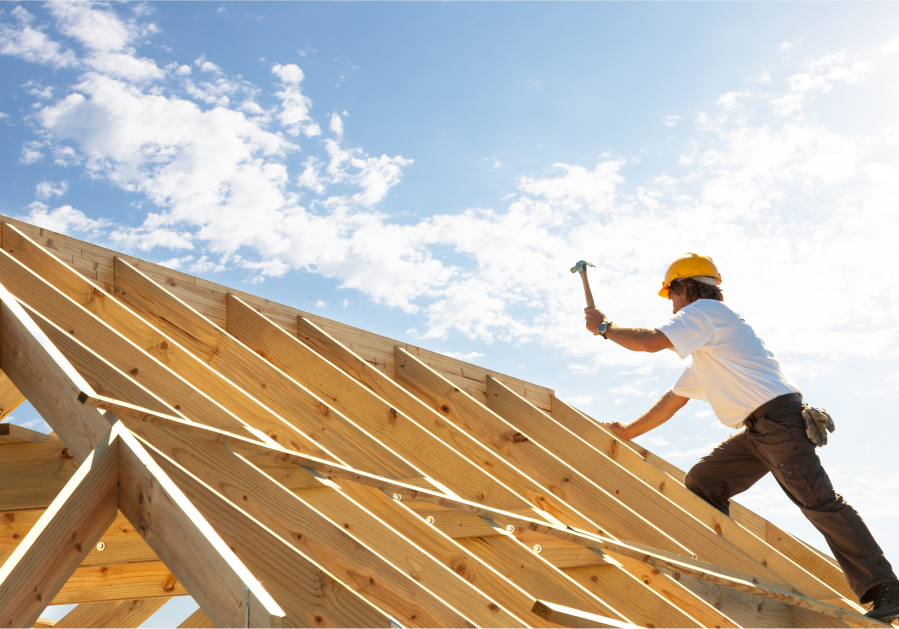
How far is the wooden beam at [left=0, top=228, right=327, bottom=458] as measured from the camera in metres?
3.04

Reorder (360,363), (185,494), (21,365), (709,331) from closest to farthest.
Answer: (185,494), (21,365), (709,331), (360,363)

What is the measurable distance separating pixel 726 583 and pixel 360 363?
7.75 feet

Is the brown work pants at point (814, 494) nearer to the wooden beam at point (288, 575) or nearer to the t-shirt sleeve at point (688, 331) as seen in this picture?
the t-shirt sleeve at point (688, 331)

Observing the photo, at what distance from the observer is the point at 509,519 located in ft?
10.7

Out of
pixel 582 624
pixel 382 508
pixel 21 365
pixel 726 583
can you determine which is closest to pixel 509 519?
pixel 382 508

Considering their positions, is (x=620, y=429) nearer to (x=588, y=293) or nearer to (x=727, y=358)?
(x=588, y=293)

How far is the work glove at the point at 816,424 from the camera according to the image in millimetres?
3699

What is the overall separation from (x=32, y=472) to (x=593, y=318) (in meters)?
3.00

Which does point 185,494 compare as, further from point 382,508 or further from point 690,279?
point 690,279

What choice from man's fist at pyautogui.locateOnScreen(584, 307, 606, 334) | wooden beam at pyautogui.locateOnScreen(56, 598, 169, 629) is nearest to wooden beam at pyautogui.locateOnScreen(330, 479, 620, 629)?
man's fist at pyautogui.locateOnScreen(584, 307, 606, 334)

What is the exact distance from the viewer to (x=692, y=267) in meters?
4.30

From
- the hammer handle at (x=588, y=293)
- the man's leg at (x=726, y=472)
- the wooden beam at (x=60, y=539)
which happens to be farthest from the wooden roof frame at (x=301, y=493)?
the hammer handle at (x=588, y=293)

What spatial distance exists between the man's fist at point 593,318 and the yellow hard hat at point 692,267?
453mm

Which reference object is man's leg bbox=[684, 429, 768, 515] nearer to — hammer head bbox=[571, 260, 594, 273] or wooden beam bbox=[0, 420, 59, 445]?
hammer head bbox=[571, 260, 594, 273]
